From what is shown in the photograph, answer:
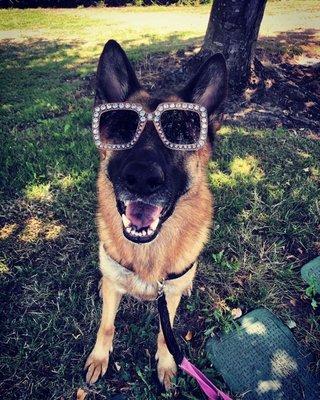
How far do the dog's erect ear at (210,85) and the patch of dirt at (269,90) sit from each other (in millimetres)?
3450

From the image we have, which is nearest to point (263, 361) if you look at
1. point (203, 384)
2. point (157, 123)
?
point (203, 384)

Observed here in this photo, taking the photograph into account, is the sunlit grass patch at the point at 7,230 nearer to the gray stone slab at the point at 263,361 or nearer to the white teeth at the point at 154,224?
the white teeth at the point at 154,224

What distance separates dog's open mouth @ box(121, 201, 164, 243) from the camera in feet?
7.36

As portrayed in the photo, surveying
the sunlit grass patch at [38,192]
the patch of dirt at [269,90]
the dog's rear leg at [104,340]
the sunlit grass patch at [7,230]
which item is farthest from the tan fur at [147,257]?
the patch of dirt at [269,90]

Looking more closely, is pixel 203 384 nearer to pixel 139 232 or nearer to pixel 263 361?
pixel 263 361

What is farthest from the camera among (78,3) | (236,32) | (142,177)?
(78,3)

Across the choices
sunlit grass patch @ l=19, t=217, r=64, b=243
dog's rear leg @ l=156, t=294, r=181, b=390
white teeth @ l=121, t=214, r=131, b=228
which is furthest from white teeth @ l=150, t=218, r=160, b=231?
sunlit grass patch @ l=19, t=217, r=64, b=243

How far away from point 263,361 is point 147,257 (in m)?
1.42

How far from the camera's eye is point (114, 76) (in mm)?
2617

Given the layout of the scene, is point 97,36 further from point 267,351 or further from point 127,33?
point 267,351

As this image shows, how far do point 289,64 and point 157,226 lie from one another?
716 centimetres

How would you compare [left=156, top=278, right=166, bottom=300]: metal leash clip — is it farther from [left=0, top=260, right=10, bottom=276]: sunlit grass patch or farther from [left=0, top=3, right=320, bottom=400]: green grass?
[left=0, top=260, right=10, bottom=276]: sunlit grass patch

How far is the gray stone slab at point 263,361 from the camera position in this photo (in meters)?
2.67

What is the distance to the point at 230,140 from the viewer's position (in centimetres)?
531
